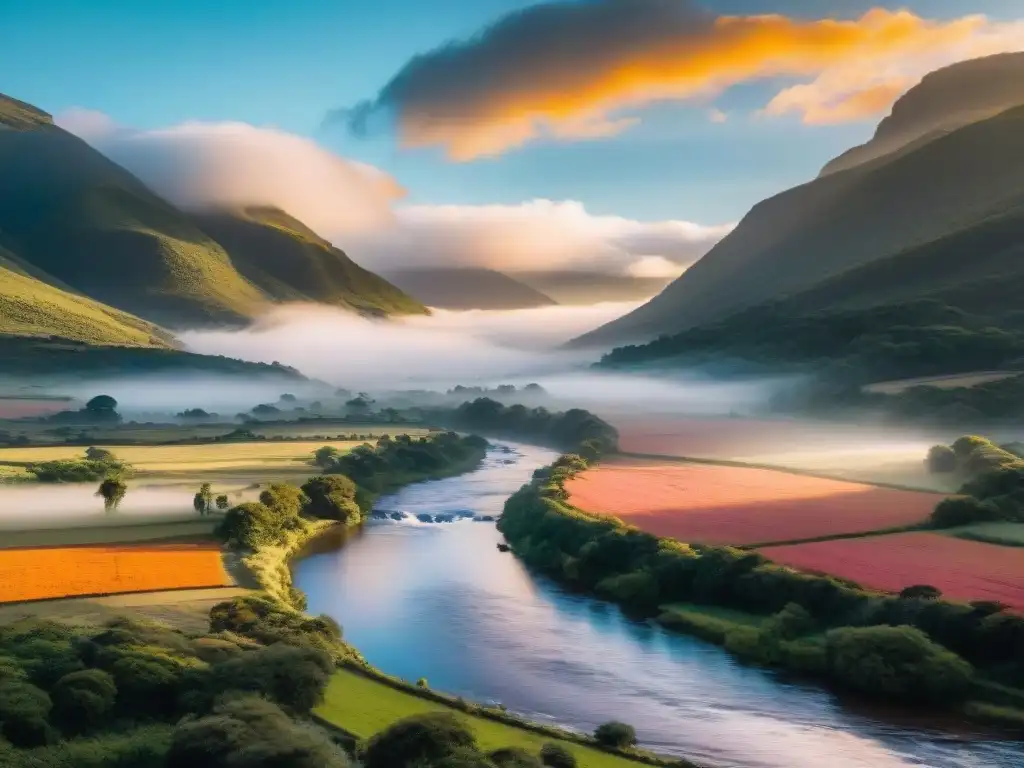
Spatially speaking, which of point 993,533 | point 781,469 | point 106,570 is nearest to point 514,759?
point 106,570

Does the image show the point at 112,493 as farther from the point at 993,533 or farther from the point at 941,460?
the point at 941,460

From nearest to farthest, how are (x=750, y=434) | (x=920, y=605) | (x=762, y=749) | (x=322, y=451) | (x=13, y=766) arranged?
(x=13, y=766), (x=762, y=749), (x=920, y=605), (x=322, y=451), (x=750, y=434)

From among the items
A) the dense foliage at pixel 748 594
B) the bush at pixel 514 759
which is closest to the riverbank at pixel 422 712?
the bush at pixel 514 759

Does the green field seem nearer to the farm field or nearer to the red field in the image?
the farm field

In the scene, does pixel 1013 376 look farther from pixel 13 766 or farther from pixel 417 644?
pixel 13 766

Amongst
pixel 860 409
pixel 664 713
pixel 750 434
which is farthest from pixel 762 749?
pixel 860 409
